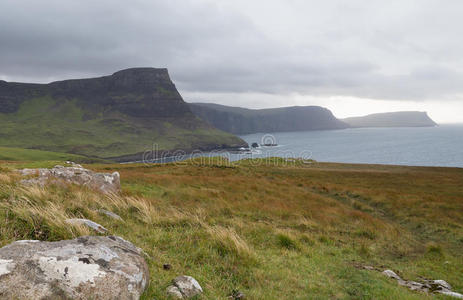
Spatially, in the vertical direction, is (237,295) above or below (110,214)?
below

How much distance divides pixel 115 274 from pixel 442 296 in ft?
26.4

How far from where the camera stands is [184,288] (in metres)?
4.72

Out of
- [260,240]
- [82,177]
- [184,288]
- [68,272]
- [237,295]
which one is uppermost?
[68,272]

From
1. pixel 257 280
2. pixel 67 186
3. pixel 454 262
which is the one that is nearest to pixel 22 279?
pixel 257 280

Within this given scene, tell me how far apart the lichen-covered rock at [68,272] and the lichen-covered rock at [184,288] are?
0.57 m

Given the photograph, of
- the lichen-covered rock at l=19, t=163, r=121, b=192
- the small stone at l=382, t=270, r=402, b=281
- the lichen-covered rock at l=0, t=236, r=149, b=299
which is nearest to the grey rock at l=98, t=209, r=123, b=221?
the lichen-covered rock at l=0, t=236, r=149, b=299

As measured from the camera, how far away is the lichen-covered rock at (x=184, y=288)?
4.57m

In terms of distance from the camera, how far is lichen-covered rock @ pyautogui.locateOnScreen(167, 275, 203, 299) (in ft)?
15.0

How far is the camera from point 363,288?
6.63m

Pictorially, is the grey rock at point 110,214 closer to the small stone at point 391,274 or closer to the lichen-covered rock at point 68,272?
the lichen-covered rock at point 68,272

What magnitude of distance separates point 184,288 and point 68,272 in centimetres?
199

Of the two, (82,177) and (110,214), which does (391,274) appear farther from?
(82,177)

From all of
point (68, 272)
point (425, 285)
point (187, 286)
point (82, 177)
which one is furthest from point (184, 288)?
point (82, 177)

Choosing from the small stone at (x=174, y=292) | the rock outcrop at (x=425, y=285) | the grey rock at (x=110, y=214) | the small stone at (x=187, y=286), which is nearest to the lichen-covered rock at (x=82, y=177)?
the grey rock at (x=110, y=214)
